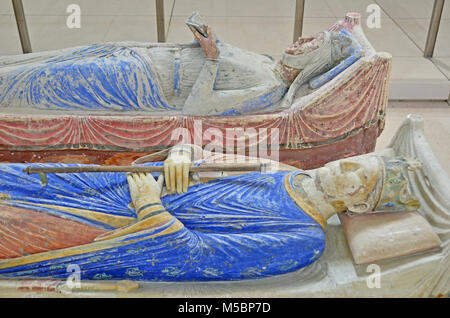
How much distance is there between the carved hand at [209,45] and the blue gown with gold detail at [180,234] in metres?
1.40

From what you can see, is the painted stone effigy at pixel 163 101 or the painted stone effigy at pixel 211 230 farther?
the painted stone effigy at pixel 163 101

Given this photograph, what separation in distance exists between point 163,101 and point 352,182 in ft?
5.63

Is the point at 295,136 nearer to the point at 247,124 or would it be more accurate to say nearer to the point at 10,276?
the point at 247,124

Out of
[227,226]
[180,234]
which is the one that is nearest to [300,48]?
[227,226]

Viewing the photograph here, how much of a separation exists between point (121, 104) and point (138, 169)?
1.29m

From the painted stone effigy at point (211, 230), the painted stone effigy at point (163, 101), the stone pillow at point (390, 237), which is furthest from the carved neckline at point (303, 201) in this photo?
the painted stone effigy at point (163, 101)

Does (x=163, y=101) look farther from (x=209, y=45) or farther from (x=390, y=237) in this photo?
(x=390, y=237)

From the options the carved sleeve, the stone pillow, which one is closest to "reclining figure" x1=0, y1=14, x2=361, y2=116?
the carved sleeve

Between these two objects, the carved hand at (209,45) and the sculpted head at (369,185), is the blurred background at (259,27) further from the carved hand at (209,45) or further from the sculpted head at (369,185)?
the sculpted head at (369,185)

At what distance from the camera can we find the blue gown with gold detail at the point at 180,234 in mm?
2781

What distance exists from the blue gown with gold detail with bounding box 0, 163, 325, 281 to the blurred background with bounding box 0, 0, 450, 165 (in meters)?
3.12

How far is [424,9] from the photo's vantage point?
715cm

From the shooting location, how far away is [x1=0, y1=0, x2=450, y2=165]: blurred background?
19.1 feet

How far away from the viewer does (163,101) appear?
13.5 feet
